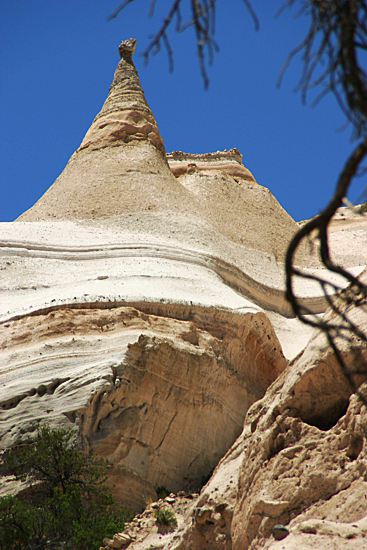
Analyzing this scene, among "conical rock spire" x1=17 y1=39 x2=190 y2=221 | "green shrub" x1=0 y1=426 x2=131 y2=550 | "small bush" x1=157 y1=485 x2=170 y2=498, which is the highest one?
"conical rock spire" x1=17 y1=39 x2=190 y2=221

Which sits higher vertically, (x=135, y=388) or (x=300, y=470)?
(x=135, y=388)

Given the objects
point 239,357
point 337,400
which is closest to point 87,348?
point 239,357

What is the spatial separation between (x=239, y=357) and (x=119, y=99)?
1573 centimetres

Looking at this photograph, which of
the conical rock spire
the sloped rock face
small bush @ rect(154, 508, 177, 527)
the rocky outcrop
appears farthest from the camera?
the rocky outcrop

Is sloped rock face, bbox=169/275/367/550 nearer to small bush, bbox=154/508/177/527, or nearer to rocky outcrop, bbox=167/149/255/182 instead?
small bush, bbox=154/508/177/527

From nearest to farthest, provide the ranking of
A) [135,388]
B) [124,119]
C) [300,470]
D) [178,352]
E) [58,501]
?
1. [300,470]
2. [58,501]
3. [135,388]
4. [178,352]
5. [124,119]

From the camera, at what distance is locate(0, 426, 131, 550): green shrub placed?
8406 mm

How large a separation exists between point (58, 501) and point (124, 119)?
58.5ft

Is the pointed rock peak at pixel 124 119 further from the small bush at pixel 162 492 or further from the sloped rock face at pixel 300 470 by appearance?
the sloped rock face at pixel 300 470

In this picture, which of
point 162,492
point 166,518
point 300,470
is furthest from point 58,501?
point 300,470

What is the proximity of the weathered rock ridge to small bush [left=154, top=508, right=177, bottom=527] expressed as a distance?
6.8 inches

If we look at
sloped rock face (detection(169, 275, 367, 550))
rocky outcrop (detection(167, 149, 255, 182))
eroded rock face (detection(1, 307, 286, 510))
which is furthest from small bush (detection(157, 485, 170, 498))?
rocky outcrop (detection(167, 149, 255, 182))

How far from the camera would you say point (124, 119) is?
24.3m

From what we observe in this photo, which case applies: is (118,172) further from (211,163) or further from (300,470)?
(300,470)
